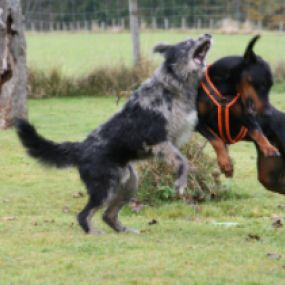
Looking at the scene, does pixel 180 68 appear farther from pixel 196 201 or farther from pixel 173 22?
pixel 173 22

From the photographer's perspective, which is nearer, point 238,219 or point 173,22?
point 238,219

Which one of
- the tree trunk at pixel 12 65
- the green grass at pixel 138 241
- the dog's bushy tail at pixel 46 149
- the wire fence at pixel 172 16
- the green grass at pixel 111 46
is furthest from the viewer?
the wire fence at pixel 172 16

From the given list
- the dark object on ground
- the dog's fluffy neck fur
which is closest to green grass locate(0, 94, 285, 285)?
the dark object on ground

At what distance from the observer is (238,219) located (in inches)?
320

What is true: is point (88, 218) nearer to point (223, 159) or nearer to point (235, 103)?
point (223, 159)

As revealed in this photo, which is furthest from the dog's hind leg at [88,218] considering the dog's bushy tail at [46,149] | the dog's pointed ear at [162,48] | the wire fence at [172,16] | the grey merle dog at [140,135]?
the wire fence at [172,16]

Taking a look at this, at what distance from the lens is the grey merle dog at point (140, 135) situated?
6.91m

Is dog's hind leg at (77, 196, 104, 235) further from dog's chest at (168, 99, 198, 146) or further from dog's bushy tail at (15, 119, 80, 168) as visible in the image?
dog's chest at (168, 99, 198, 146)

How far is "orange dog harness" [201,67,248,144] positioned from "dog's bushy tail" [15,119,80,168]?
1.37 m

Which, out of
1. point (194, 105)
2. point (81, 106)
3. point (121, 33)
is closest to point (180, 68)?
point (194, 105)

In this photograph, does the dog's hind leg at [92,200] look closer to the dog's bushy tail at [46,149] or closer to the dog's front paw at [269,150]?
the dog's bushy tail at [46,149]

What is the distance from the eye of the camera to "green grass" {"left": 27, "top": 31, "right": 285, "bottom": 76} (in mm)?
27688

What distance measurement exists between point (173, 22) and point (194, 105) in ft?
98.8

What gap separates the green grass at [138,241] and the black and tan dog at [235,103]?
87 centimetres
